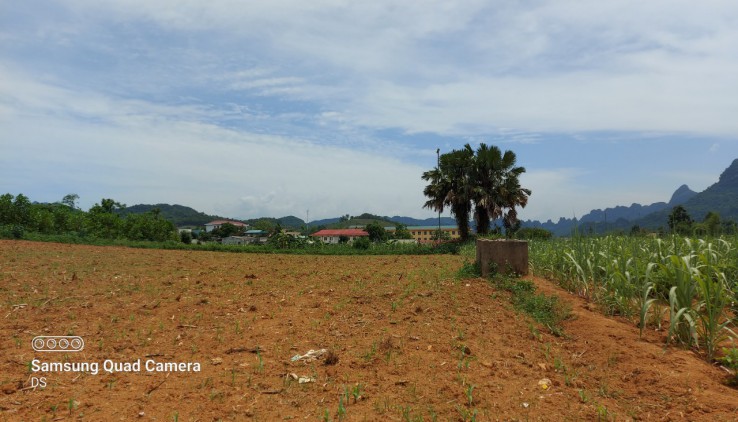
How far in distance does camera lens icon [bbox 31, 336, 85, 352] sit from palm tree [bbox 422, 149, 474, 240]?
75.3 ft

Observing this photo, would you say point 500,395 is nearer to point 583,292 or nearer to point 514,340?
point 514,340

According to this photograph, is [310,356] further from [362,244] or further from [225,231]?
[225,231]

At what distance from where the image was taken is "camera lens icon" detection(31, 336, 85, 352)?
4.20 m

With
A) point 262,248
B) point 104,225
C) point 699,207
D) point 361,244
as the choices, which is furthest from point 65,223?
point 699,207

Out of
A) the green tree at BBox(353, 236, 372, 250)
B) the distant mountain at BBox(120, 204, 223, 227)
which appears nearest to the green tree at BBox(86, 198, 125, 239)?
the green tree at BBox(353, 236, 372, 250)

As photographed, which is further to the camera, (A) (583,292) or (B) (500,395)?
(A) (583,292)

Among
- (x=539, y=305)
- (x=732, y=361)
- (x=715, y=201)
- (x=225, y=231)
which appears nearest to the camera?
(x=732, y=361)

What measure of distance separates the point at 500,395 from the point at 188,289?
6.34 meters

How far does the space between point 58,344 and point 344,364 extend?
125 inches

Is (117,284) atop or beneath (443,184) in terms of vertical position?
beneath

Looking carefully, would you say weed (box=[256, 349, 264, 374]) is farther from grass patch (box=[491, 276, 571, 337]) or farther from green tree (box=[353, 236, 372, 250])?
green tree (box=[353, 236, 372, 250])

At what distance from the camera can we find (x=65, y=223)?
31766 millimetres

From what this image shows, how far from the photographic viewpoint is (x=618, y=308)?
16.9 feet

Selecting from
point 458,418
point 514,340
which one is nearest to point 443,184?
point 514,340
